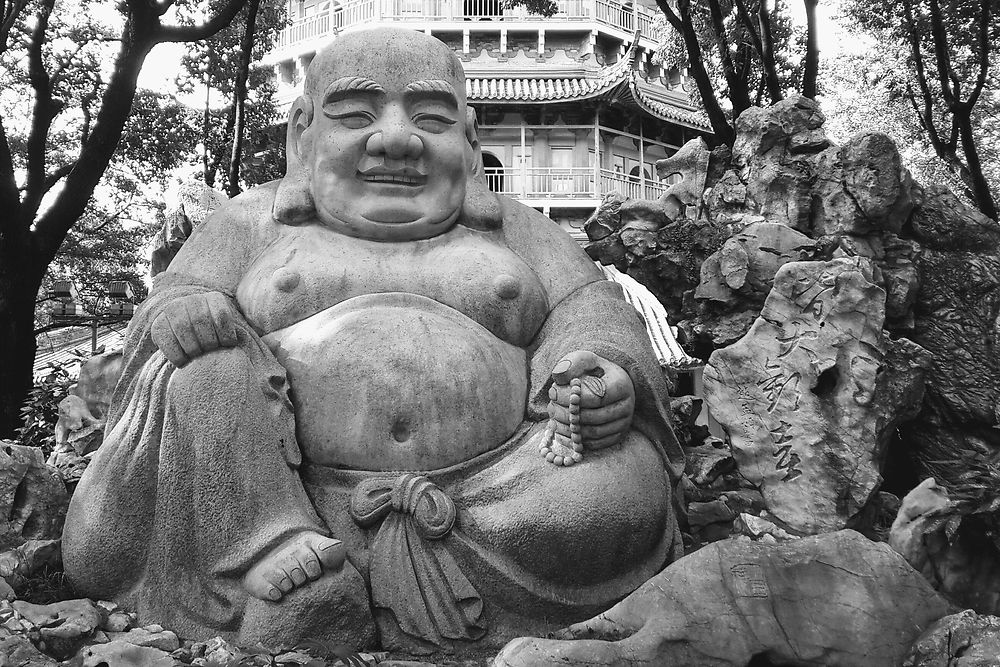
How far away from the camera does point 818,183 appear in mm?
6137

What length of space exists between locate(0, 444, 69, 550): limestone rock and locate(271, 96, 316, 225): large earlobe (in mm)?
1583

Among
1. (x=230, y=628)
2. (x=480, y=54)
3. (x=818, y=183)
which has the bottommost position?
(x=230, y=628)

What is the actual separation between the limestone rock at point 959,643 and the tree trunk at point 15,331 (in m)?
7.97

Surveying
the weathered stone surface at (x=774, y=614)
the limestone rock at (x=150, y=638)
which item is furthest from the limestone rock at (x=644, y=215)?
the limestone rock at (x=150, y=638)

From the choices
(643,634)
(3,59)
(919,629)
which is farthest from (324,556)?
(3,59)

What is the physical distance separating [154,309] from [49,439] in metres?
3.95

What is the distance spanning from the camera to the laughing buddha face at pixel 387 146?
4.27 m

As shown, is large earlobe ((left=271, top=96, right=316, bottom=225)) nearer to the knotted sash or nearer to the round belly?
the round belly

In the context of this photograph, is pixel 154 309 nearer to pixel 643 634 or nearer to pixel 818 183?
pixel 643 634

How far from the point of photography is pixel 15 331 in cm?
862

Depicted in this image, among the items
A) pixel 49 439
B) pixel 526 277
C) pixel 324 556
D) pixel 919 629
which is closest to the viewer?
pixel 919 629

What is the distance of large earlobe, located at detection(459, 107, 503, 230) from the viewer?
4.50 metres

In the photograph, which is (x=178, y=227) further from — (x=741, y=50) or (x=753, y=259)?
(x=741, y=50)

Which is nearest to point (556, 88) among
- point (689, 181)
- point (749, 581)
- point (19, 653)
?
point (689, 181)
